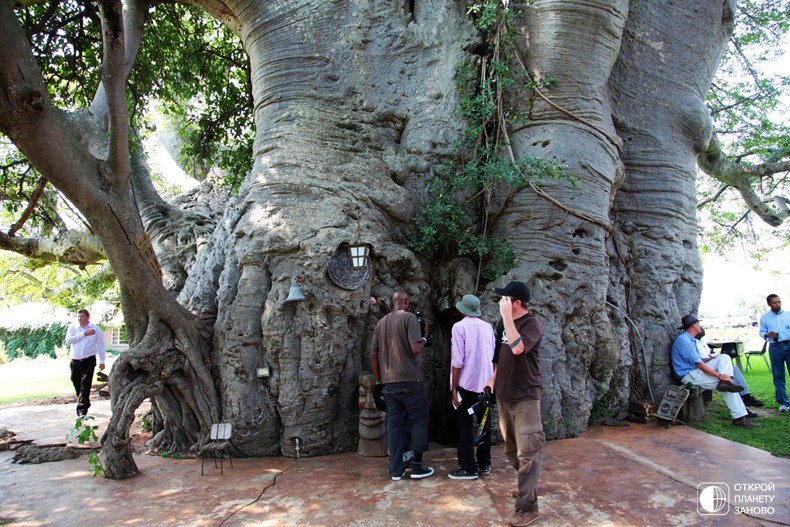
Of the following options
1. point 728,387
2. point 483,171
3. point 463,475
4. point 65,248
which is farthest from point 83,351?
point 728,387

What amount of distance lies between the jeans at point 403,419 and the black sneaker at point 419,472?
0.14 ft

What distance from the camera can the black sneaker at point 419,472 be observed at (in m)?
4.51

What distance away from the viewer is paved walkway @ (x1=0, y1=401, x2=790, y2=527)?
367 cm

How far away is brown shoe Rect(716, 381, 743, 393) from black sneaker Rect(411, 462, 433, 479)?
3816 millimetres

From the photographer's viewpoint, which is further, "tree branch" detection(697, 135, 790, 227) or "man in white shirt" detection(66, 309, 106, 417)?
"tree branch" detection(697, 135, 790, 227)

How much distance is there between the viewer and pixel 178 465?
5.25 metres

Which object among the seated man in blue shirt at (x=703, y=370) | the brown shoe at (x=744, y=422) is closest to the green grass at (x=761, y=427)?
the brown shoe at (x=744, y=422)

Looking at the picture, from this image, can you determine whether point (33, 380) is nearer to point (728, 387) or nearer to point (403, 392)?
point (403, 392)

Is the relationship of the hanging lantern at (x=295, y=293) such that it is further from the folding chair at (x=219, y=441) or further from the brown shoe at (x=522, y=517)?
the brown shoe at (x=522, y=517)

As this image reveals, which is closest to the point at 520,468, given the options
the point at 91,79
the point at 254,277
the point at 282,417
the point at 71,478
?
the point at 282,417

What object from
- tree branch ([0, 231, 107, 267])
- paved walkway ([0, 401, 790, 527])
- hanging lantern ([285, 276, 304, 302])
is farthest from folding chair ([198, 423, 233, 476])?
tree branch ([0, 231, 107, 267])

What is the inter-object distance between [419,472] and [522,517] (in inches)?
46.3

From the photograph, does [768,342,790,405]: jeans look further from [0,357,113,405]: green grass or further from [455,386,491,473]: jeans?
[0,357,113,405]: green grass

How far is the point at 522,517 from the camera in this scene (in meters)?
3.55
